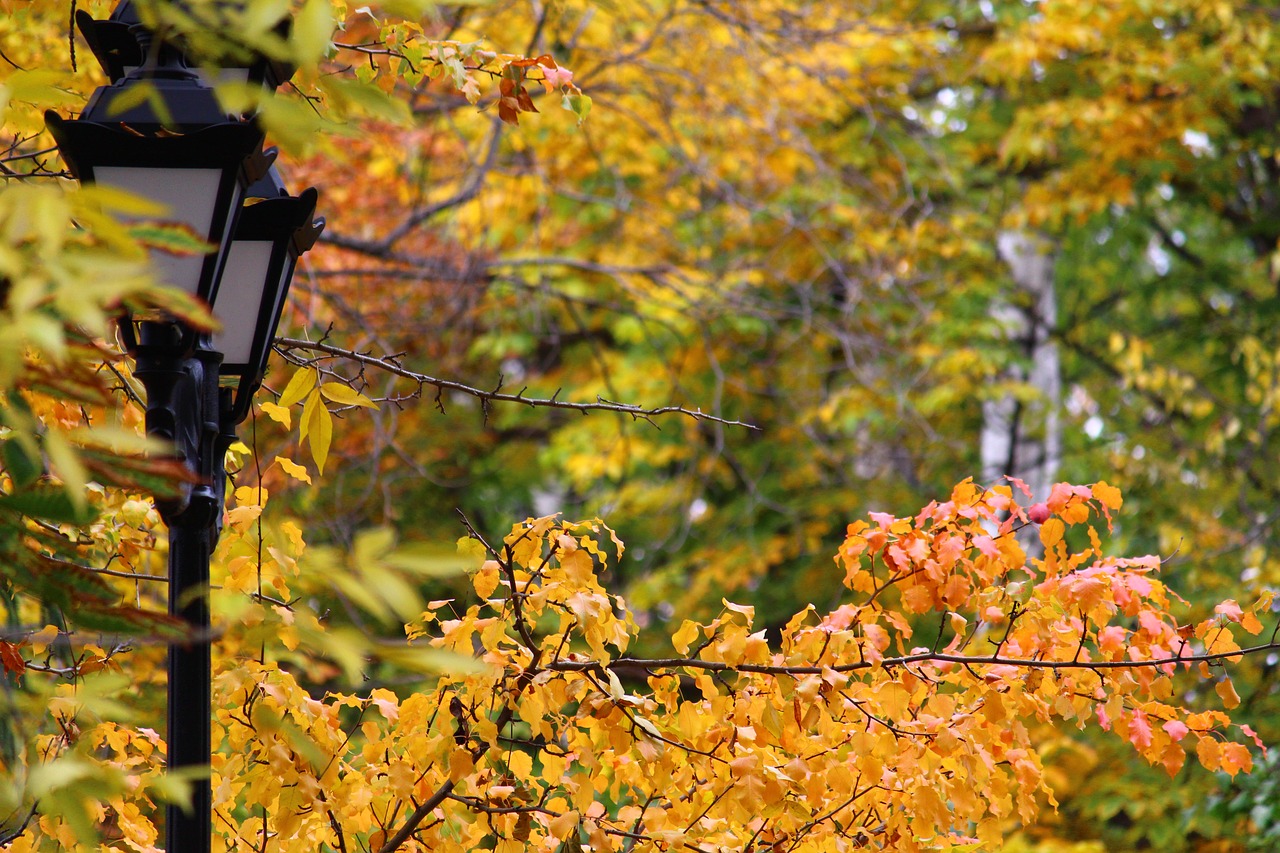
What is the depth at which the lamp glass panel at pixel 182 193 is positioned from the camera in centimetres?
181

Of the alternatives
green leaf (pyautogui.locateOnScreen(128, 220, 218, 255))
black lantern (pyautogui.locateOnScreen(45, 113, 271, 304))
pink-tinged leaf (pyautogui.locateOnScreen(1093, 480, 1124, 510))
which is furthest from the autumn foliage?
black lantern (pyautogui.locateOnScreen(45, 113, 271, 304))

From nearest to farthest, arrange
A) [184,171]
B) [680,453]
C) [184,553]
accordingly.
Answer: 1. [184,171]
2. [184,553]
3. [680,453]

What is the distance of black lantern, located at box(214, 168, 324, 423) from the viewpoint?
207 cm

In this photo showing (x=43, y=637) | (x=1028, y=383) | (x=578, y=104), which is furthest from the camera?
(x=1028, y=383)

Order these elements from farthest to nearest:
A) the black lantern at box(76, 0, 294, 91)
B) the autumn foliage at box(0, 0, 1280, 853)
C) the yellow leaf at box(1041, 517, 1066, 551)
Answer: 1. the yellow leaf at box(1041, 517, 1066, 551)
2. the black lantern at box(76, 0, 294, 91)
3. the autumn foliage at box(0, 0, 1280, 853)

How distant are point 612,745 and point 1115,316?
10478 millimetres

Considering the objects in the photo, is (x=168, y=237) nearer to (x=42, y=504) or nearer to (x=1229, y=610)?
(x=42, y=504)

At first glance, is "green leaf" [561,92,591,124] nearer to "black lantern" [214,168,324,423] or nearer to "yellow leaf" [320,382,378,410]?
"black lantern" [214,168,324,423]

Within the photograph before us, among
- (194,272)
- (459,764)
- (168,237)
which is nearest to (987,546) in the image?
(459,764)

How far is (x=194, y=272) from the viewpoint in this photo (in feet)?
6.00

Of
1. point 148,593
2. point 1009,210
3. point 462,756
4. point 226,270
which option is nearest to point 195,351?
point 226,270

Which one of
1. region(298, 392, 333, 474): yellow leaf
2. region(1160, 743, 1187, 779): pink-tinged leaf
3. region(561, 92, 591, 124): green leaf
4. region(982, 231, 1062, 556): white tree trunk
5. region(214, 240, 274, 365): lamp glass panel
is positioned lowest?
region(982, 231, 1062, 556): white tree trunk

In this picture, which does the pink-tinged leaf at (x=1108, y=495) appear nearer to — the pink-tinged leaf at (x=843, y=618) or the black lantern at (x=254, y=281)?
the pink-tinged leaf at (x=843, y=618)

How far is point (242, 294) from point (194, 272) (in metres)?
0.27
